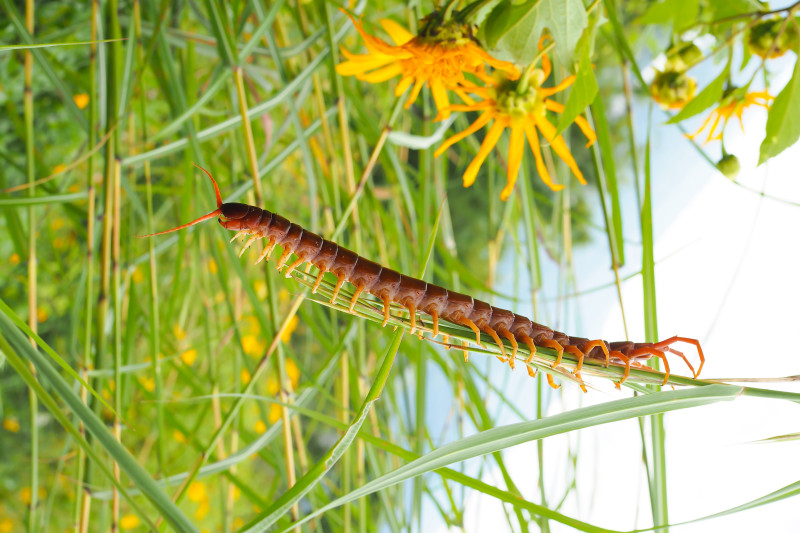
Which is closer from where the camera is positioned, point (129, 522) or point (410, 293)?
point (410, 293)

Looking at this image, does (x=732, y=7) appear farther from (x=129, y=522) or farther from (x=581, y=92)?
(x=129, y=522)

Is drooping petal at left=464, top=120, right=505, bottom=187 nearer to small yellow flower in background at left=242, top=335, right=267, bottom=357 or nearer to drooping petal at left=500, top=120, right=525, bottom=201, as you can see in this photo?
drooping petal at left=500, top=120, right=525, bottom=201

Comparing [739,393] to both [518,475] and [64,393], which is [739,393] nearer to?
[64,393]

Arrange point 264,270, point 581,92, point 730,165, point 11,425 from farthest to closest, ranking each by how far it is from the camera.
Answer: point 11,425 < point 264,270 < point 730,165 < point 581,92

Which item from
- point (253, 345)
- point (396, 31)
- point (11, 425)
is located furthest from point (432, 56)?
point (11, 425)

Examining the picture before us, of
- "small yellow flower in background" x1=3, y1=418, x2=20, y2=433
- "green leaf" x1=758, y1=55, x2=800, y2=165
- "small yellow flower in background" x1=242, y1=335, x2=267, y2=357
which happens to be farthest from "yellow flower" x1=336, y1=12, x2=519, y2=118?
"small yellow flower in background" x1=3, y1=418, x2=20, y2=433

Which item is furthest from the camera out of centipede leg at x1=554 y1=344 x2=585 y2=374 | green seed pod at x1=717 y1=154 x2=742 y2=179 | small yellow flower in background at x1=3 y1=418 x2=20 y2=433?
small yellow flower in background at x1=3 y1=418 x2=20 y2=433
